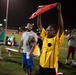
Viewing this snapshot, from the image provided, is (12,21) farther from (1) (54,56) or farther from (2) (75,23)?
(1) (54,56)

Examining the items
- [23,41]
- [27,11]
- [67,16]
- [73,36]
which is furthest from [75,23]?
[23,41]

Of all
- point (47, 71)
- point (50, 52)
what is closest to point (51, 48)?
point (50, 52)

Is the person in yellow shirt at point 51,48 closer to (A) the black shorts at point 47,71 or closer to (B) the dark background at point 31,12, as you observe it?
(A) the black shorts at point 47,71

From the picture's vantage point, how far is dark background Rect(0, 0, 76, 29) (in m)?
62.2

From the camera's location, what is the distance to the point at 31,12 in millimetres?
68938

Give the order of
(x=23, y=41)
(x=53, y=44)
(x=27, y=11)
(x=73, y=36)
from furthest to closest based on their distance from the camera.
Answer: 1. (x=27, y=11)
2. (x=73, y=36)
3. (x=23, y=41)
4. (x=53, y=44)

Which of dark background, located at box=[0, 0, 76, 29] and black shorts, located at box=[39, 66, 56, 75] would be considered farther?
dark background, located at box=[0, 0, 76, 29]

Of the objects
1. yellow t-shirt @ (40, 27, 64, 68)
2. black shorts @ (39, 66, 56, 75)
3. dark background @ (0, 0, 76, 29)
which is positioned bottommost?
black shorts @ (39, 66, 56, 75)

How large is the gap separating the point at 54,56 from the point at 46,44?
1.09 ft

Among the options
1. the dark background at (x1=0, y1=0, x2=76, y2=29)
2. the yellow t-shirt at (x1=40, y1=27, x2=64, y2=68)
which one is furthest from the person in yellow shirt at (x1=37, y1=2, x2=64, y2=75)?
the dark background at (x1=0, y1=0, x2=76, y2=29)

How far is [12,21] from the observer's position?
231ft

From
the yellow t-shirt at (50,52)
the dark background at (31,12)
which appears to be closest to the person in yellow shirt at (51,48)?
the yellow t-shirt at (50,52)

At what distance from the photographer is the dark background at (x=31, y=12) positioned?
Answer: 62188mm

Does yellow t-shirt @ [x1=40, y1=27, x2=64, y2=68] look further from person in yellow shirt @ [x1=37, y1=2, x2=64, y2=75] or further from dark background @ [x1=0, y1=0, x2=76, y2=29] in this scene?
dark background @ [x1=0, y1=0, x2=76, y2=29]
